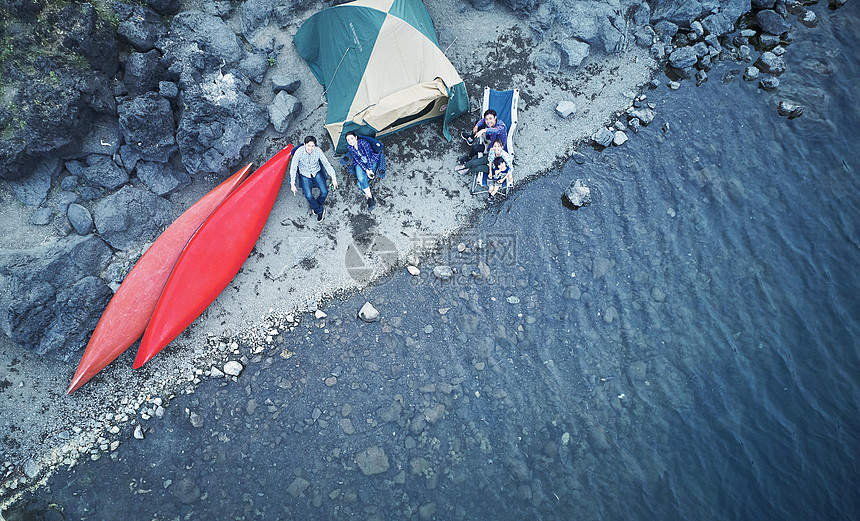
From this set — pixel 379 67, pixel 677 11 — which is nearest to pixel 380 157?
pixel 379 67

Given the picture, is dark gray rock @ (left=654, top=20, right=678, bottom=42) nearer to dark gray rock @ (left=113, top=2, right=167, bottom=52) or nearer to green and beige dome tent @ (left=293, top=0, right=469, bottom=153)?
green and beige dome tent @ (left=293, top=0, right=469, bottom=153)

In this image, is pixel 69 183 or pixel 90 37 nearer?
pixel 90 37

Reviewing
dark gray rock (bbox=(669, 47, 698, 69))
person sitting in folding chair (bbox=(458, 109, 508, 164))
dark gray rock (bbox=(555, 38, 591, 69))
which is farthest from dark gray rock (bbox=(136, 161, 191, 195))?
dark gray rock (bbox=(669, 47, 698, 69))

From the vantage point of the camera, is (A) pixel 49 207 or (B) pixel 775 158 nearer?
(A) pixel 49 207

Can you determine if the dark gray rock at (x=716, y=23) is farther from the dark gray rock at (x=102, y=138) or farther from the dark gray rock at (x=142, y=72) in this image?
the dark gray rock at (x=102, y=138)

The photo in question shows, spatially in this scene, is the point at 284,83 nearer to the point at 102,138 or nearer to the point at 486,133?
the point at 102,138

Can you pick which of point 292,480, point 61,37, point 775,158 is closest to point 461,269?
point 292,480

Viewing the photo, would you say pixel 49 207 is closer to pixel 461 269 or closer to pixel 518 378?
pixel 461 269
